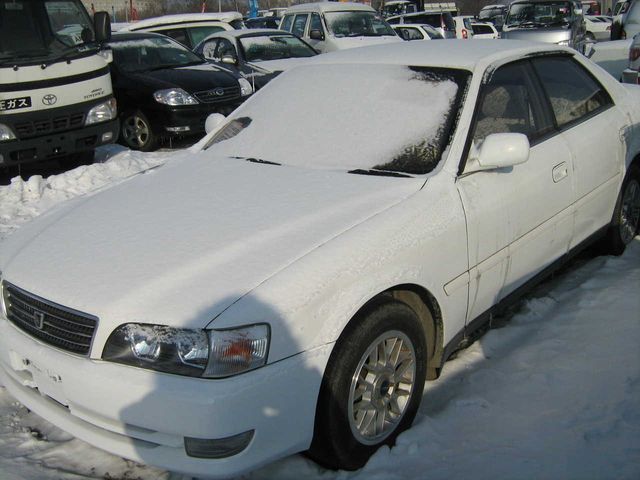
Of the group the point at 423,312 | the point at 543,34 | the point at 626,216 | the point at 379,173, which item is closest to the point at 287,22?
the point at 543,34

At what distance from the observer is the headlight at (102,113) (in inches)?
313

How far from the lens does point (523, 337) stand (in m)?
3.74

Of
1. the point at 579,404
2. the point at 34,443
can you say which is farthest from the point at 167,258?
the point at 579,404

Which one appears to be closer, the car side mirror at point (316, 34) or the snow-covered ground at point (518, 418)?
the snow-covered ground at point (518, 418)

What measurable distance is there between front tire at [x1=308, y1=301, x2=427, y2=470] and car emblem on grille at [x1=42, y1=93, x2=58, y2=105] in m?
5.95

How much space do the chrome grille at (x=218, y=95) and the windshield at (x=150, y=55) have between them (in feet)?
3.28

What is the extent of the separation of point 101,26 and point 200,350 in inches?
266

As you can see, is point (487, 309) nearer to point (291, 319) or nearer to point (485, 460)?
point (485, 460)

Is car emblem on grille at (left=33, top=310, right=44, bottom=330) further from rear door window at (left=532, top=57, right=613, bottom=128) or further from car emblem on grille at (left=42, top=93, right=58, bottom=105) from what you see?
car emblem on grille at (left=42, top=93, right=58, bottom=105)

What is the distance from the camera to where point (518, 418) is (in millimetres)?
3018

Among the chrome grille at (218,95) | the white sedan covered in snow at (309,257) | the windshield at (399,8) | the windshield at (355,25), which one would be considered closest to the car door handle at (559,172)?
the white sedan covered in snow at (309,257)

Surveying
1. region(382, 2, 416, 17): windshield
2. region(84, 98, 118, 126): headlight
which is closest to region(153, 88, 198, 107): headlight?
region(84, 98, 118, 126): headlight

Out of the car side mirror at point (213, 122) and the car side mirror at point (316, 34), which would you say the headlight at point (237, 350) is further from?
the car side mirror at point (316, 34)

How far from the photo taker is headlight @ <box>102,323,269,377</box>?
92.4 inches
